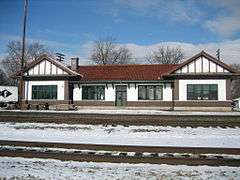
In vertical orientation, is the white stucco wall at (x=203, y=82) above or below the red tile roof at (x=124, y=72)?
below

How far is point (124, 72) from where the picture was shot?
3816 centimetres

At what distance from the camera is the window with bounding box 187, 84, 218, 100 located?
3325 cm

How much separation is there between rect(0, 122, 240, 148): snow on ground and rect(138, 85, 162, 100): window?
18.7 meters

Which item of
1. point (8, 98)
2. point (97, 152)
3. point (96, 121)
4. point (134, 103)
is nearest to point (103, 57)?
point (8, 98)

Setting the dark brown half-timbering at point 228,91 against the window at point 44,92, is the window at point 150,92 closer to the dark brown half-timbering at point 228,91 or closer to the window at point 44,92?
the dark brown half-timbering at point 228,91

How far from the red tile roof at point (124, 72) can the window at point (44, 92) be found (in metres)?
4.07

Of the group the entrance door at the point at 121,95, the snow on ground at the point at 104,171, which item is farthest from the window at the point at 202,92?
the snow on ground at the point at 104,171

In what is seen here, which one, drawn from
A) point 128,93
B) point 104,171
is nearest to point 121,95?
point 128,93

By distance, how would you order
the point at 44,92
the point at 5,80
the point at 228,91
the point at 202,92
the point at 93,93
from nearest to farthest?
the point at 228,91 → the point at 202,92 → the point at 93,93 → the point at 44,92 → the point at 5,80

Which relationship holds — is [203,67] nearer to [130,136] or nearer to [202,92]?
[202,92]

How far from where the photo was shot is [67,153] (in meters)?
9.34

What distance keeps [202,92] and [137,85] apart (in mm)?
7486

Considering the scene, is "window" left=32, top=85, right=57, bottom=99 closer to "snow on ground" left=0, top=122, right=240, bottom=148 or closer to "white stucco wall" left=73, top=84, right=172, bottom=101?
"white stucco wall" left=73, top=84, right=172, bottom=101

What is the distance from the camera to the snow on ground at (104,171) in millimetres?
6973
